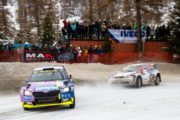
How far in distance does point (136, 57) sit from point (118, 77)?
42.5ft

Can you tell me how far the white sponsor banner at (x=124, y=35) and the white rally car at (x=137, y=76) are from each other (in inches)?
477

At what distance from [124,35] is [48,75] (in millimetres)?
22747

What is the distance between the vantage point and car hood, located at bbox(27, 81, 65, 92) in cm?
1709

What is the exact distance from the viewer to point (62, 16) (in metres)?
90.1

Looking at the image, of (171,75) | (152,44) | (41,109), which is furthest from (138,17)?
(41,109)

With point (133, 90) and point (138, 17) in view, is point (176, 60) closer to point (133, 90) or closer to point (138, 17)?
point (138, 17)

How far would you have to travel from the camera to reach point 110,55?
3844 cm

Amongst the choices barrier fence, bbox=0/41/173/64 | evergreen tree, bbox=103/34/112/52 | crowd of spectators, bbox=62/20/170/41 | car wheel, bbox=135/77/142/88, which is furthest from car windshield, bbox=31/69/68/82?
evergreen tree, bbox=103/34/112/52

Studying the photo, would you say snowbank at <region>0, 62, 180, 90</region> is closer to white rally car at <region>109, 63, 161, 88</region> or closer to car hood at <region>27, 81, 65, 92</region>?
white rally car at <region>109, 63, 161, 88</region>

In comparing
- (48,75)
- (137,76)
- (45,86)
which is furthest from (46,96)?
(137,76)

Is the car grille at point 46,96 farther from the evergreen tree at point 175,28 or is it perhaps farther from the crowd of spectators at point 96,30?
the evergreen tree at point 175,28

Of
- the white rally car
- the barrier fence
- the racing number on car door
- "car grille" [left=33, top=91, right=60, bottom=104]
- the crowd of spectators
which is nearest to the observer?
"car grille" [left=33, top=91, right=60, bottom=104]

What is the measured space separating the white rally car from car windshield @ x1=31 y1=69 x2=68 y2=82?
25.9 feet

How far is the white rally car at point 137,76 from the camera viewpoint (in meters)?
26.1
